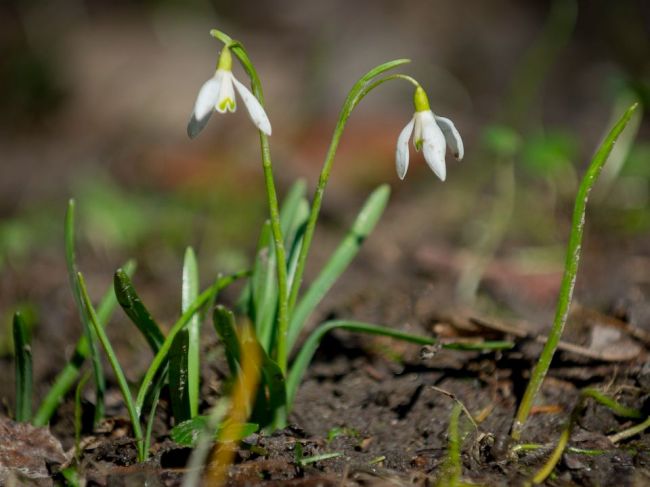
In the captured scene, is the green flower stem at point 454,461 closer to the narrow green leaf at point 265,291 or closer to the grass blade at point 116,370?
the narrow green leaf at point 265,291

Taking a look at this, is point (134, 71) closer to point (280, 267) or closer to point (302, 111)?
point (302, 111)

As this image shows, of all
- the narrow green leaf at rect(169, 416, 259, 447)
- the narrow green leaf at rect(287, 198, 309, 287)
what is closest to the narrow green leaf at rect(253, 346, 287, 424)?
the narrow green leaf at rect(169, 416, 259, 447)

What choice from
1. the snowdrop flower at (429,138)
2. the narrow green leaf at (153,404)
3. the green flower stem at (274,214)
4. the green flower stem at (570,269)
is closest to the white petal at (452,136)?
the snowdrop flower at (429,138)

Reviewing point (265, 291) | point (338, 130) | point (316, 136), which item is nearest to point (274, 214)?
point (338, 130)

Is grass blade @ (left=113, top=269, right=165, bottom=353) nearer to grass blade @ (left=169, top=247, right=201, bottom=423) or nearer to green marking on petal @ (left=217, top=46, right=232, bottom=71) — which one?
grass blade @ (left=169, top=247, right=201, bottom=423)

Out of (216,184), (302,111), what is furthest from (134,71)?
(216,184)

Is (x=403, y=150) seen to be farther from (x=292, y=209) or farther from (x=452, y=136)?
(x=292, y=209)
